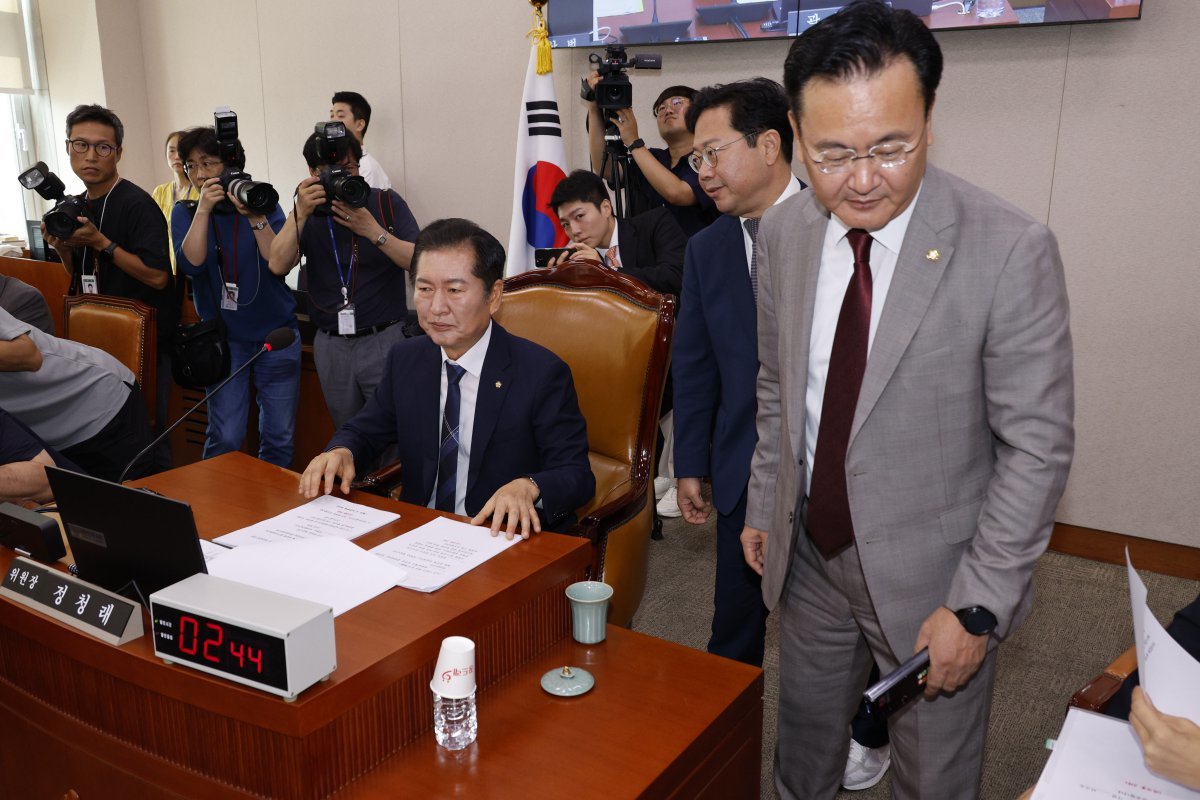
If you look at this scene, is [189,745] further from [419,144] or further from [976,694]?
[419,144]

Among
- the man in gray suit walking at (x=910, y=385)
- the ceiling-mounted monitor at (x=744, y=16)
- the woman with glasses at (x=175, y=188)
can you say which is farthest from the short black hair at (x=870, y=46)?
the woman with glasses at (x=175, y=188)

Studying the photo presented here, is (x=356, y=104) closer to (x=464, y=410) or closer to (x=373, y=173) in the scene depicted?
(x=373, y=173)

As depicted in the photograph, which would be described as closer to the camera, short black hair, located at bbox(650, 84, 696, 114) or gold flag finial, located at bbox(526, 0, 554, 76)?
short black hair, located at bbox(650, 84, 696, 114)

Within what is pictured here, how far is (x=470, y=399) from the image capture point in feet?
6.72

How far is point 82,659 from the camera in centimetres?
127

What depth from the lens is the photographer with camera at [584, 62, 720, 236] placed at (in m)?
3.56

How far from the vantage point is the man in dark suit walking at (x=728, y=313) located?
1.98 metres

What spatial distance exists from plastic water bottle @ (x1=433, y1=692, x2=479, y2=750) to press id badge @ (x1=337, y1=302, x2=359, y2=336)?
92.7 inches

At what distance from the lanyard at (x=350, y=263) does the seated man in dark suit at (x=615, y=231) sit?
2.49ft

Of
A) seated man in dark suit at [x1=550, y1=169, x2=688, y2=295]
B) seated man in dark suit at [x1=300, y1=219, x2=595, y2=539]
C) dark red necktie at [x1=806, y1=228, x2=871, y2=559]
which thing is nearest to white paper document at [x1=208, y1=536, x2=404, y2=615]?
seated man in dark suit at [x1=300, y1=219, x2=595, y2=539]

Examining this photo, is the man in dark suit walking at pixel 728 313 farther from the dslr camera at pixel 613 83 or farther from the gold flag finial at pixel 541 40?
the gold flag finial at pixel 541 40

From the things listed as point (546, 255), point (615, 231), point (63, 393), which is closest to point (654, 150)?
point (615, 231)

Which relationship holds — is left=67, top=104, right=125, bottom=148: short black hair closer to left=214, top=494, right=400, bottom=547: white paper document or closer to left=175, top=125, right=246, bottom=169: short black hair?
left=175, top=125, right=246, bottom=169: short black hair

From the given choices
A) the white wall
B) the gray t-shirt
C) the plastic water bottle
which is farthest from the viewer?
the white wall
